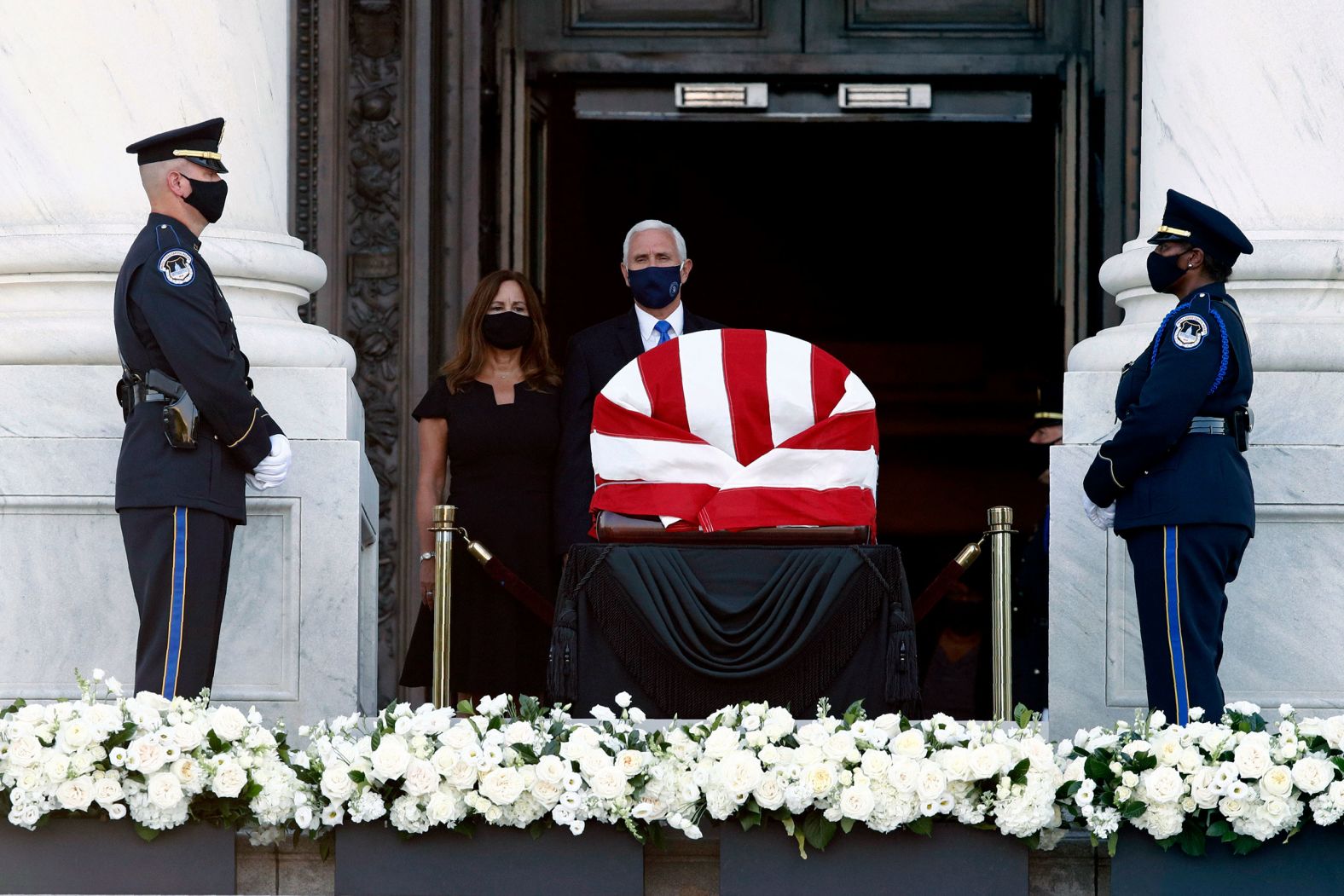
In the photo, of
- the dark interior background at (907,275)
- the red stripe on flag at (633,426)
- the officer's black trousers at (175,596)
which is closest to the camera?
the officer's black trousers at (175,596)

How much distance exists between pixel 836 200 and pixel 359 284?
252 inches

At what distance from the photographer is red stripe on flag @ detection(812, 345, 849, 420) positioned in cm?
634

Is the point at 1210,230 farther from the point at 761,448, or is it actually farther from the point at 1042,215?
the point at 1042,215

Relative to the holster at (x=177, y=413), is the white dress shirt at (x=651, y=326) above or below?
above

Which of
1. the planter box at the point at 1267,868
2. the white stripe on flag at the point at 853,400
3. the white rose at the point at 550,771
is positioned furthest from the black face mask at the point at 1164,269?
the white rose at the point at 550,771

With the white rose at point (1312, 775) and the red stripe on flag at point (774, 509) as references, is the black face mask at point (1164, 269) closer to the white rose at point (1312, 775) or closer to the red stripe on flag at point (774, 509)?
the red stripe on flag at point (774, 509)

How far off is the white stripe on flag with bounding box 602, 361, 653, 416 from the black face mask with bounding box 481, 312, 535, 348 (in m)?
0.94

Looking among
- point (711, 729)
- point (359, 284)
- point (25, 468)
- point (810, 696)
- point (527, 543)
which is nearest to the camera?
point (711, 729)

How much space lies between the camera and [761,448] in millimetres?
6320

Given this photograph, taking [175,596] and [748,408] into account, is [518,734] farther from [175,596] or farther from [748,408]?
[748,408]

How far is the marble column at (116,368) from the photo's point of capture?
Result: 6656 millimetres

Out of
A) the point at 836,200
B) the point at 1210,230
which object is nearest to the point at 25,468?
the point at 1210,230

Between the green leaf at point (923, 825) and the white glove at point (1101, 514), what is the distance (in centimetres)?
147

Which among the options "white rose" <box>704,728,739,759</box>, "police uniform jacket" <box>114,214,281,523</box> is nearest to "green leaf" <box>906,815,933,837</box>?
"white rose" <box>704,728,739,759</box>
